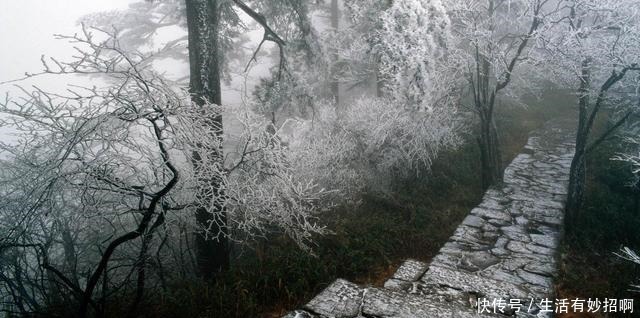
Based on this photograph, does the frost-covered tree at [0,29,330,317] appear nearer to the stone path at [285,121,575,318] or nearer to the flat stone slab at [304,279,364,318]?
the flat stone slab at [304,279,364,318]

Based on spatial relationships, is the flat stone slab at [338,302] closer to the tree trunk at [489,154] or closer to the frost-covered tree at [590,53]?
the frost-covered tree at [590,53]

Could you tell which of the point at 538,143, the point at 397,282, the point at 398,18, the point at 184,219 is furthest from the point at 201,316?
the point at 538,143

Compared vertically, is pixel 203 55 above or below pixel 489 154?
above

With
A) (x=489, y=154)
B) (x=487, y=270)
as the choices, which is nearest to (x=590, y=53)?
(x=489, y=154)

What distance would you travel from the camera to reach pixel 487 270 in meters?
5.87

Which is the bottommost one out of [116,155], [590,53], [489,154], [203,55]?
[116,155]

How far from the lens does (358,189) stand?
28.3ft

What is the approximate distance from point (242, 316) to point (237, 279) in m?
0.81

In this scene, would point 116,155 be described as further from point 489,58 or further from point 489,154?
point 489,154

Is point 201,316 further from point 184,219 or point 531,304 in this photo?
point 531,304

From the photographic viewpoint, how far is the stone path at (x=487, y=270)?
166 inches

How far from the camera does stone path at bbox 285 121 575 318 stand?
166 inches

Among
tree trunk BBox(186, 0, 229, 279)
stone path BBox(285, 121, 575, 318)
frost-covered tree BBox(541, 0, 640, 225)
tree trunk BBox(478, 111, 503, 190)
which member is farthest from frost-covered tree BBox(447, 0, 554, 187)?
tree trunk BBox(186, 0, 229, 279)

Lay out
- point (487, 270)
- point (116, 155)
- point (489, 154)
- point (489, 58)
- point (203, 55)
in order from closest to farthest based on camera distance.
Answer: point (116, 155) < point (203, 55) < point (487, 270) < point (489, 58) < point (489, 154)
